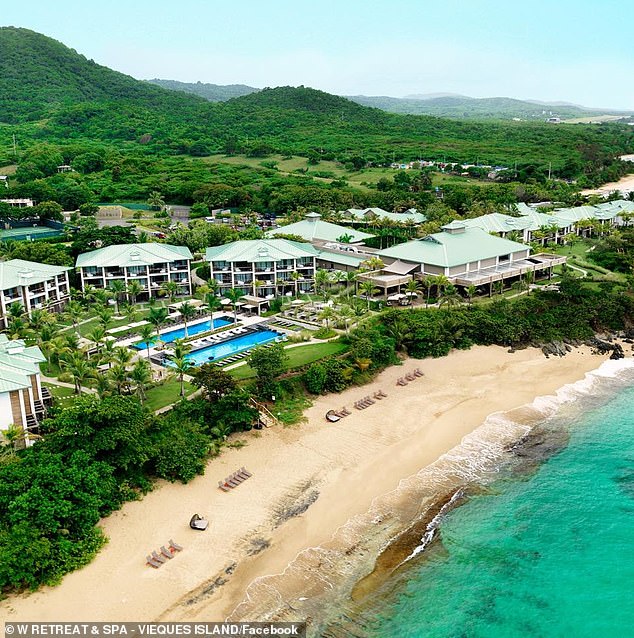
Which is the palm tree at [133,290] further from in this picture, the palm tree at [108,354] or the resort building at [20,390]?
the resort building at [20,390]

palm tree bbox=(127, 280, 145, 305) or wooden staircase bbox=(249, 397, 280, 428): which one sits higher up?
palm tree bbox=(127, 280, 145, 305)

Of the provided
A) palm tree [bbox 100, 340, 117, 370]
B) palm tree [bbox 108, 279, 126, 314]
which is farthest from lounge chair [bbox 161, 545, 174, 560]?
palm tree [bbox 108, 279, 126, 314]

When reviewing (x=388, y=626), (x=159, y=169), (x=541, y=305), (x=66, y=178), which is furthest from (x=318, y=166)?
(x=388, y=626)

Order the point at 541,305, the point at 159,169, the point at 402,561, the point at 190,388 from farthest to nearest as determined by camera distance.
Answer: the point at 159,169 → the point at 541,305 → the point at 190,388 → the point at 402,561

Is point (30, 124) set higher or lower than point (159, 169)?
higher

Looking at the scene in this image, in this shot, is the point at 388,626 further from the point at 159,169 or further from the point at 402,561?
the point at 159,169

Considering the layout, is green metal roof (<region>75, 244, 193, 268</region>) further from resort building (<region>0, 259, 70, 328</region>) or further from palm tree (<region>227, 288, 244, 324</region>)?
palm tree (<region>227, 288, 244, 324</region>)

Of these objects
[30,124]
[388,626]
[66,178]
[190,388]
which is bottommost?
[388,626]

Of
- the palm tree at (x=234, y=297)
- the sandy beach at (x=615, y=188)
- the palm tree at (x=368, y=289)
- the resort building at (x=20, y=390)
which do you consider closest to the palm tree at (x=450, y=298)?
the palm tree at (x=368, y=289)
